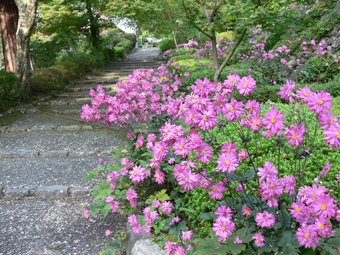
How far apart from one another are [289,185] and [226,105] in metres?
0.53

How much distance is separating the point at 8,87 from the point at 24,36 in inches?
56.3

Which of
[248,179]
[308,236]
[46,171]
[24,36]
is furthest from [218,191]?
[24,36]

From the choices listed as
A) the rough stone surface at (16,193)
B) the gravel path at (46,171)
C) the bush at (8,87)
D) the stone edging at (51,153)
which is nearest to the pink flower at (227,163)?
the gravel path at (46,171)

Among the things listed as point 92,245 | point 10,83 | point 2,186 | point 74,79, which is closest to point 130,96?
point 92,245

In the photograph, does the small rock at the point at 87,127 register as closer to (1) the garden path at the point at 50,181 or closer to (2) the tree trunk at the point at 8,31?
(1) the garden path at the point at 50,181

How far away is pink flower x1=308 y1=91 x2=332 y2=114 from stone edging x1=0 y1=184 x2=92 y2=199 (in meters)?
2.85

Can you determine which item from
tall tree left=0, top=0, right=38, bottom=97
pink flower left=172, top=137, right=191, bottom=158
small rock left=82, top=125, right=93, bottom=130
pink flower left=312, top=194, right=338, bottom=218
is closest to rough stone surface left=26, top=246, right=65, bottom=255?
pink flower left=172, top=137, right=191, bottom=158

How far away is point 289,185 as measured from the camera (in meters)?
1.27

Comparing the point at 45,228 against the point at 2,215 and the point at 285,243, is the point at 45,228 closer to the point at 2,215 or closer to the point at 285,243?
the point at 2,215

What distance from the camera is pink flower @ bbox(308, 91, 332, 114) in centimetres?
102

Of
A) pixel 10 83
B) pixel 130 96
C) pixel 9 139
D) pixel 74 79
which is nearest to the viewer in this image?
pixel 130 96

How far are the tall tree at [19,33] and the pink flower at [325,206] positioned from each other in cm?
737

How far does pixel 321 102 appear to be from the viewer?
1.02 metres

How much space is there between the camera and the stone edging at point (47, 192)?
126 inches
